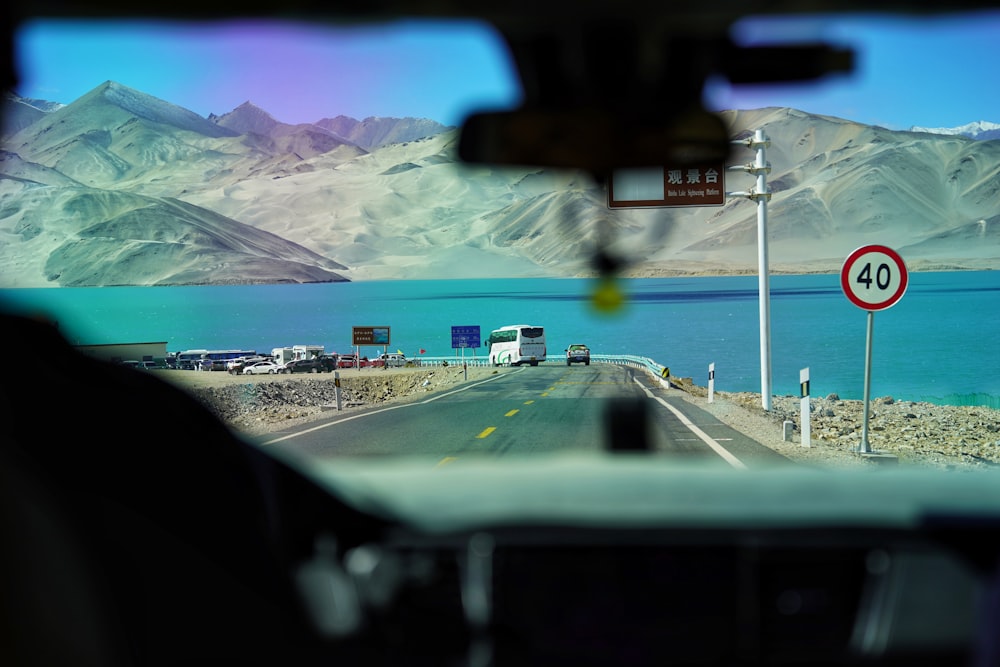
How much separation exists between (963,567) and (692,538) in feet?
2.85

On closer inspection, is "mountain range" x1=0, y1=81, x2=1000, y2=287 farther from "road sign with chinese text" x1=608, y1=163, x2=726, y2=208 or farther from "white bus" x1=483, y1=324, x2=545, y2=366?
"white bus" x1=483, y1=324, x2=545, y2=366

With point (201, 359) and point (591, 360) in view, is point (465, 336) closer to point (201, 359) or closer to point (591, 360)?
point (201, 359)

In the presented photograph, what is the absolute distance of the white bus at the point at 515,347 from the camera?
33.8 metres

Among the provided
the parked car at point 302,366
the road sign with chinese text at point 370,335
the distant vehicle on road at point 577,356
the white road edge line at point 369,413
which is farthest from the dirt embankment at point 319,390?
the distant vehicle on road at point 577,356

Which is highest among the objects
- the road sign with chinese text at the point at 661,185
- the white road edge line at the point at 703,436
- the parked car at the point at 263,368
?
the road sign with chinese text at the point at 661,185

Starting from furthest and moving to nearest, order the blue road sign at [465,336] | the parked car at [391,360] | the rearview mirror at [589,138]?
the parked car at [391,360] → the blue road sign at [465,336] → the rearview mirror at [589,138]

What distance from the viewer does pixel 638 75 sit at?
2236mm

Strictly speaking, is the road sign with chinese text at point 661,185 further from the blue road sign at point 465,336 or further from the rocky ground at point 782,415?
the blue road sign at point 465,336

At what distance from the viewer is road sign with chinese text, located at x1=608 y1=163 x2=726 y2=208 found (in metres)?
2.38

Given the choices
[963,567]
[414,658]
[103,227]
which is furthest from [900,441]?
[414,658]

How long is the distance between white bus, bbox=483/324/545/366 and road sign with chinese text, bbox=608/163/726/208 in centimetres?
2968

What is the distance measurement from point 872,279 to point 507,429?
698 centimetres

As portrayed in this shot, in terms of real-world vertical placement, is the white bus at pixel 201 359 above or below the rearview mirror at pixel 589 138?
below

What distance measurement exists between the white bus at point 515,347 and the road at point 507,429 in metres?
10.8
